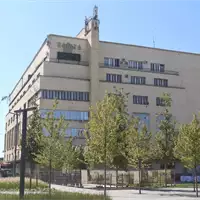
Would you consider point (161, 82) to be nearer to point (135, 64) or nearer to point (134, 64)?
point (135, 64)

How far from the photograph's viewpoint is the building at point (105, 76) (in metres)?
73.2

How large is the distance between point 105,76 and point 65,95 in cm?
988

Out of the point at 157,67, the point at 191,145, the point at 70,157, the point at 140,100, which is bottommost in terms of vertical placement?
the point at 70,157

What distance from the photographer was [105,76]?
78.2m

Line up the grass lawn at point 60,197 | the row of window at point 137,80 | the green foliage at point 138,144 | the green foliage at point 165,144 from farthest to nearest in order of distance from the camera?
the row of window at point 137,80, the green foliage at point 165,144, the green foliage at point 138,144, the grass lawn at point 60,197

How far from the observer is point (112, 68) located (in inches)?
3095

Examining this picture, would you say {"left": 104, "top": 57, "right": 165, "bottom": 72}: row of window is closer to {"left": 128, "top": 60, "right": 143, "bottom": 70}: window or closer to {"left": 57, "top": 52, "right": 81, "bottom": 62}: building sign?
{"left": 128, "top": 60, "right": 143, "bottom": 70}: window

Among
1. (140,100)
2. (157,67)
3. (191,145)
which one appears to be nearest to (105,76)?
(140,100)

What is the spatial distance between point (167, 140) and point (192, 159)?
1905 centimetres

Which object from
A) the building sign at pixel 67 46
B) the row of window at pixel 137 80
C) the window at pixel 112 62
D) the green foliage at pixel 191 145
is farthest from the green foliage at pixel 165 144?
the building sign at pixel 67 46

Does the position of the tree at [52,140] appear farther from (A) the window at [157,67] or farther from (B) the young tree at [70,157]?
(A) the window at [157,67]

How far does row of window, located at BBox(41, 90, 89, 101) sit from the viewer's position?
7228cm

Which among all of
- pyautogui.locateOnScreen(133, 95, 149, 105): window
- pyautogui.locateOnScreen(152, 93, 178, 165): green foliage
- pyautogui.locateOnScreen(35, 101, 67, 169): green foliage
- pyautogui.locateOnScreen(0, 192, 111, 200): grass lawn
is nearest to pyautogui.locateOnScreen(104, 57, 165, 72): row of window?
pyautogui.locateOnScreen(133, 95, 149, 105): window

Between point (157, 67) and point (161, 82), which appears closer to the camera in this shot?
point (161, 82)
